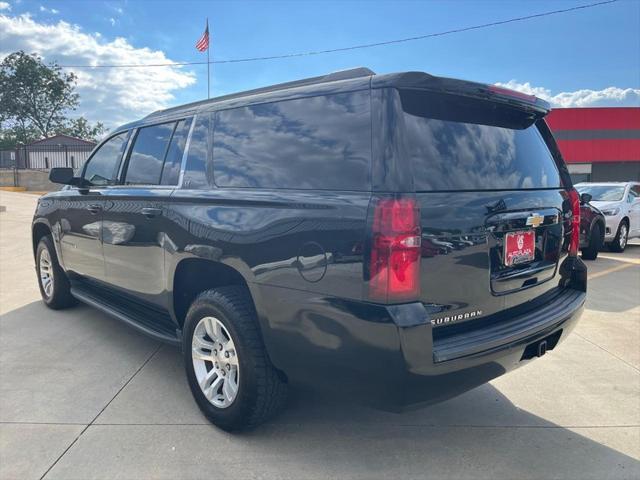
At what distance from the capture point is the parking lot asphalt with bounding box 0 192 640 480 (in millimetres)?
2604

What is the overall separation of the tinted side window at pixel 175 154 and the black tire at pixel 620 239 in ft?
33.2

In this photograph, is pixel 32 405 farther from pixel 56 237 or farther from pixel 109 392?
pixel 56 237

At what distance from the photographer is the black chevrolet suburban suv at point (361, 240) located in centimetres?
218

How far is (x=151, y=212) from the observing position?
3.40m

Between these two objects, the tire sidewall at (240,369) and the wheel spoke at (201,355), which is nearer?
the tire sidewall at (240,369)

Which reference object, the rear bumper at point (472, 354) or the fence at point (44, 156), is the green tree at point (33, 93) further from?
the rear bumper at point (472, 354)

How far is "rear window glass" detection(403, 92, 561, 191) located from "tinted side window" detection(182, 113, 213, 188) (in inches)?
53.2

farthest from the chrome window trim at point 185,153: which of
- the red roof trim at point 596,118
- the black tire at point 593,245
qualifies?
the red roof trim at point 596,118

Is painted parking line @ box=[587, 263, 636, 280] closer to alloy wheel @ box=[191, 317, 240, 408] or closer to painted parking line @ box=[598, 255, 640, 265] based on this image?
painted parking line @ box=[598, 255, 640, 265]

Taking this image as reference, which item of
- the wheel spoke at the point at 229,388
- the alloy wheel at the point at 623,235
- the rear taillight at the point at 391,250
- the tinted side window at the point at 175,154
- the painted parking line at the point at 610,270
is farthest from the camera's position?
the alloy wheel at the point at 623,235

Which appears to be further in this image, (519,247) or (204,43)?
(204,43)

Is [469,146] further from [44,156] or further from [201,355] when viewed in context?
[44,156]

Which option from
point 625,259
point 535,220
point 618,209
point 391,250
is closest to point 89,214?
point 391,250

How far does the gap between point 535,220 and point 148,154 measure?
277 centimetres
